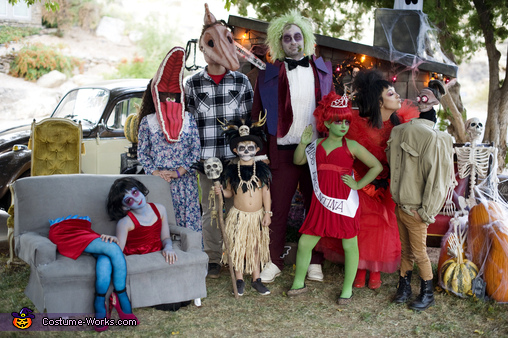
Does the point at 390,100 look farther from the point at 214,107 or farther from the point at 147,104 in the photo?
the point at 147,104

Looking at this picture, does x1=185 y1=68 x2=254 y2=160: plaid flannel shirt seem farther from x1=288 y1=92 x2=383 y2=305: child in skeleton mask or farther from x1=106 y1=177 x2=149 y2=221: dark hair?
x1=106 y1=177 x2=149 y2=221: dark hair

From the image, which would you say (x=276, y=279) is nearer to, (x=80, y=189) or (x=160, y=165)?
(x=160, y=165)

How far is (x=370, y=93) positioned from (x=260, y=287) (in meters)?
1.94

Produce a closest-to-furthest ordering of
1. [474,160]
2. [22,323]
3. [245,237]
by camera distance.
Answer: [22,323]
[245,237]
[474,160]

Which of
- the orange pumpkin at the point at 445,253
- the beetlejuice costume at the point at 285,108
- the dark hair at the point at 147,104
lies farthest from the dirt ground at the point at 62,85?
the orange pumpkin at the point at 445,253

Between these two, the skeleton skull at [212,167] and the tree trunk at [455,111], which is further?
the tree trunk at [455,111]

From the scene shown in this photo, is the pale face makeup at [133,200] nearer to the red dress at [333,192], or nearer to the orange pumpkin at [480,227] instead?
the red dress at [333,192]

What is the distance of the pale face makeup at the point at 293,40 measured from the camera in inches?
175

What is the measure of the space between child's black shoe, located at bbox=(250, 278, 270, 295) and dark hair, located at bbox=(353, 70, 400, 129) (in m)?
1.71

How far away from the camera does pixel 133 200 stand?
377 centimetres

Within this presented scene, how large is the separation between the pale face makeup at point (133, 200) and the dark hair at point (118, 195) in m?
0.03

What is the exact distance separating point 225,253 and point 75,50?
19.1 metres

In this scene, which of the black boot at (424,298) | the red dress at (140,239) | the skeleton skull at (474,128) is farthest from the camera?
the skeleton skull at (474,128)

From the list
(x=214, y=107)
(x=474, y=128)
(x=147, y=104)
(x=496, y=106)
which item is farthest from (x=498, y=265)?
(x=496, y=106)
